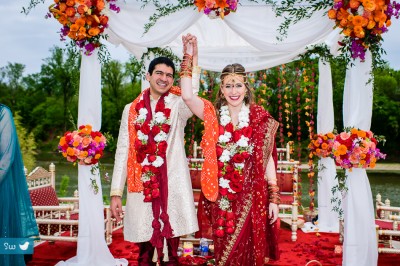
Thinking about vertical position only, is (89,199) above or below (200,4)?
below

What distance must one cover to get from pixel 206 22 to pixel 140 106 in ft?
10.1

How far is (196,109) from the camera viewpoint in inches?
127

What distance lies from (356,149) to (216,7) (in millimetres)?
1946

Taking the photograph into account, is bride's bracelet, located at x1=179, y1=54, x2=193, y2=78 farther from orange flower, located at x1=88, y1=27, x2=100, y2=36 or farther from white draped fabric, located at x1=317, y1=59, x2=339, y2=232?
white draped fabric, located at x1=317, y1=59, x2=339, y2=232

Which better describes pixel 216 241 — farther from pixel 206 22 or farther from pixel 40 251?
pixel 206 22

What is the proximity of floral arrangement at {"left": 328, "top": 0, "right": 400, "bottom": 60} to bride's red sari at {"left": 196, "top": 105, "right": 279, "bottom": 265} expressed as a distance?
5.23 feet

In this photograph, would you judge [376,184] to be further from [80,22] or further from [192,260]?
[80,22]

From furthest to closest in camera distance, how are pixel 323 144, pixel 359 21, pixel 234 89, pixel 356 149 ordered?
pixel 323 144 → pixel 356 149 → pixel 359 21 → pixel 234 89

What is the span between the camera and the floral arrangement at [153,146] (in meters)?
3.32

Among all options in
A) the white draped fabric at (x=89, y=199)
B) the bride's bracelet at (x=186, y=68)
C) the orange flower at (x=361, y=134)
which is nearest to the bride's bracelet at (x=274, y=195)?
the bride's bracelet at (x=186, y=68)

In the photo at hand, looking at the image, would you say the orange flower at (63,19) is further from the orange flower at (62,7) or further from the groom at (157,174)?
the groom at (157,174)

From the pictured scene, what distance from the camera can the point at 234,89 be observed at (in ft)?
11.1

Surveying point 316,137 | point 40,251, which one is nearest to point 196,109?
point 316,137

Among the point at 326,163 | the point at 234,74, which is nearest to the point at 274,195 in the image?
the point at 234,74
